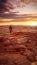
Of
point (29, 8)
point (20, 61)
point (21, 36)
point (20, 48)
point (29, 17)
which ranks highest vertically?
point (29, 8)

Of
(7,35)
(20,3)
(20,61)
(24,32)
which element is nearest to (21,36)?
(24,32)

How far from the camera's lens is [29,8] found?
9.82 ft

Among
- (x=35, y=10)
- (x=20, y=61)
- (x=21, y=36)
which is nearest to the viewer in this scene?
(x=20, y=61)

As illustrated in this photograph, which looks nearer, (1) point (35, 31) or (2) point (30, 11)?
(1) point (35, 31)

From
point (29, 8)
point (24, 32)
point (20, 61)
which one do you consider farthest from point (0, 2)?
point (20, 61)

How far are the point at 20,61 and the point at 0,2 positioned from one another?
127cm

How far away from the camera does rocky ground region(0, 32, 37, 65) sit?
258 centimetres

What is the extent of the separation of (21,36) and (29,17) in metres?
0.43

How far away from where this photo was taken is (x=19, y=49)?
8.77 ft

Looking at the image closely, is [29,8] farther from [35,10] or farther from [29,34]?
[29,34]

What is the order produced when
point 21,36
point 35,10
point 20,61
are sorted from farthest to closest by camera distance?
point 35,10 < point 21,36 < point 20,61

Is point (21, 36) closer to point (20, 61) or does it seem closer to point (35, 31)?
point (35, 31)

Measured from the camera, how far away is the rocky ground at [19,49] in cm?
258

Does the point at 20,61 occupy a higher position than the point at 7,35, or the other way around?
the point at 7,35
